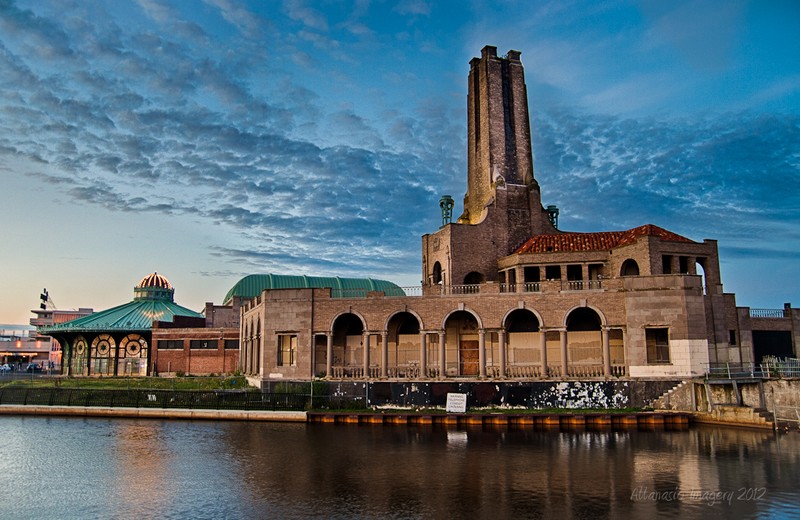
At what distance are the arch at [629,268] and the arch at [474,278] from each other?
39.6 feet

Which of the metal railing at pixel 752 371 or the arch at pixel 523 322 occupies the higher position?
the arch at pixel 523 322

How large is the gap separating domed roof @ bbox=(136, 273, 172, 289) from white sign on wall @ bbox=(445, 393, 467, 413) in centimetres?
6280

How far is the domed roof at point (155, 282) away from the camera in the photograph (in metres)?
92.8

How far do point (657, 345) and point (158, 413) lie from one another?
3610cm

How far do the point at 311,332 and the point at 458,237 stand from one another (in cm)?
1585

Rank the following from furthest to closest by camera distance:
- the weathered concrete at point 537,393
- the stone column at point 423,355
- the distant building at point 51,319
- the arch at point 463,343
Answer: the distant building at point 51,319 → the arch at point 463,343 → the stone column at point 423,355 → the weathered concrete at point 537,393

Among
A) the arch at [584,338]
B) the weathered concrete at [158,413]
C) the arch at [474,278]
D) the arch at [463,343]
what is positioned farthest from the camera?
the arch at [474,278]

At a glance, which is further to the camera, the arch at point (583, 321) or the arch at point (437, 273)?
the arch at point (437, 273)

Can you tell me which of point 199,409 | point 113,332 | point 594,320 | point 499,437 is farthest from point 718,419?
point 113,332

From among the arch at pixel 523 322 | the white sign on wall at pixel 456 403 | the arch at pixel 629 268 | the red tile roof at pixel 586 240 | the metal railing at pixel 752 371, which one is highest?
the red tile roof at pixel 586 240

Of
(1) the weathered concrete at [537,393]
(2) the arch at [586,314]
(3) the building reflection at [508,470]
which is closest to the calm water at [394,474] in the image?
(3) the building reflection at [508,470]

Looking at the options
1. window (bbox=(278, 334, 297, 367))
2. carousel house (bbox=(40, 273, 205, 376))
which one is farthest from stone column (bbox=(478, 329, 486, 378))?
carousel house (bbox=(40, 273, 205, 376))

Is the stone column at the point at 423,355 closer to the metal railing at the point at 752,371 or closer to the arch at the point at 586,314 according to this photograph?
the arch at the point at 586,314

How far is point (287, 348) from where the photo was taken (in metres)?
51.5
